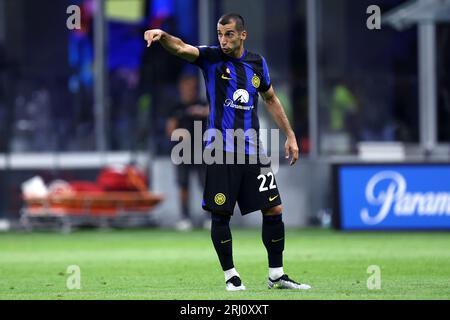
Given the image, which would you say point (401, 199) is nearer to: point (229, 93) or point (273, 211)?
point (273, 211)

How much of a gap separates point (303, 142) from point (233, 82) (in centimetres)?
1166

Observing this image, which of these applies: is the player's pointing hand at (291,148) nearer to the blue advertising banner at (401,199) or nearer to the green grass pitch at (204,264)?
the green grass pitch at (204,264)

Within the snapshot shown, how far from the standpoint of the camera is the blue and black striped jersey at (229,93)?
10180 mm

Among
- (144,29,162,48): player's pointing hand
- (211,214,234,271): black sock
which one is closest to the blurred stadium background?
(211,214,234,271): black sock

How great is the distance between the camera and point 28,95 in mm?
22156

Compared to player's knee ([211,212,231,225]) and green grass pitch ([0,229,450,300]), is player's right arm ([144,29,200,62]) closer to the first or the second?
player's knee ([211,212,231,225])

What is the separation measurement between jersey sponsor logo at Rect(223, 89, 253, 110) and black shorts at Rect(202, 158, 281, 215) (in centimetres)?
51

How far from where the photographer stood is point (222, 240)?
10.2 metres

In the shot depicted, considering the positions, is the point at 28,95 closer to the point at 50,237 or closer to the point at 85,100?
the point at 85,100

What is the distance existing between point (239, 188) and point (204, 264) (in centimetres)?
321

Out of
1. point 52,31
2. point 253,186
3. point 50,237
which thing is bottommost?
point 50,237

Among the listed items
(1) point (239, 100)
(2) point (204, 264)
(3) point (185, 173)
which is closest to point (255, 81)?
(1) point (239, 100)

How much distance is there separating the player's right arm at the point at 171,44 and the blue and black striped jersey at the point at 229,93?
0.44 feet

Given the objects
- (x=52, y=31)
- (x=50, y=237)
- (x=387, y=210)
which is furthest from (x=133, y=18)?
(x=387, y=210)
